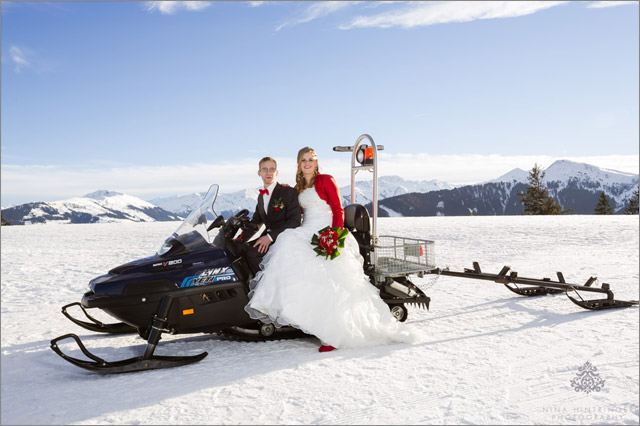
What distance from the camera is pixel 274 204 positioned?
478 cm

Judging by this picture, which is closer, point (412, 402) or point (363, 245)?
point (412, 402)

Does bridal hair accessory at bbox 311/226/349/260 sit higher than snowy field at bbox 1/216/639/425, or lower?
higher

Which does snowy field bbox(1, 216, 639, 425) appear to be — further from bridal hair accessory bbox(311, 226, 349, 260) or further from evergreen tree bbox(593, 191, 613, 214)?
evergreen tree bbox(593, 191, 613, 214)

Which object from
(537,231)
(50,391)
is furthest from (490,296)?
(537,231)

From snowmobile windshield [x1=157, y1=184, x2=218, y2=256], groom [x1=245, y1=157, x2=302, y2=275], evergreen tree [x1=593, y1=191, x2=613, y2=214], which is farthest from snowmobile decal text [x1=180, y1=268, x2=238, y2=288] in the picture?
evergreen tree [x1=593, y1=191, x2=613, y2=214]

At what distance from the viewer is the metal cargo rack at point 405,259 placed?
5.07m

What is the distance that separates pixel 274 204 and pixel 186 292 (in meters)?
1.29

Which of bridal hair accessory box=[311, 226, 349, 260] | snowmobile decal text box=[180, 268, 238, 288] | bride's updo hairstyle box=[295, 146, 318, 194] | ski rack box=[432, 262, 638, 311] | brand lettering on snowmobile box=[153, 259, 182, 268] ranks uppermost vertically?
bride's updo hairstyle box=[295, 146, 318, 194]

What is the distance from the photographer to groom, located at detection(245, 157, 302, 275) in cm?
475

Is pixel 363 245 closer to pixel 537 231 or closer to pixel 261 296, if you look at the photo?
pixel 261 296

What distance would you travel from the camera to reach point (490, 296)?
717 cm

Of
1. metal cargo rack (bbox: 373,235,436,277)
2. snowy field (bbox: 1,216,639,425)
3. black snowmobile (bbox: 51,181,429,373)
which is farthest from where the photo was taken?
metal cargo rack (bbox: 373,235,436,277)

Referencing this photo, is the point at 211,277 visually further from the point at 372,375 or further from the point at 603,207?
the point at 603,207

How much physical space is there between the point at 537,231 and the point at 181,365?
16897 mm
